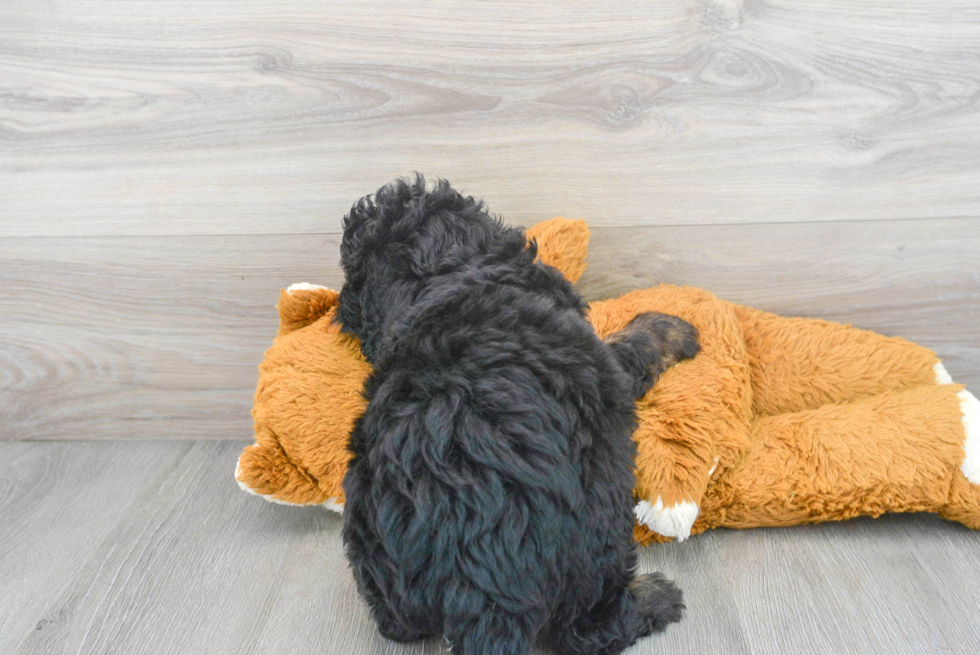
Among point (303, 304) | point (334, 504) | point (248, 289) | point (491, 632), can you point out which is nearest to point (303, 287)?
point (303, 304)

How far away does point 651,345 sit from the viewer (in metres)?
1.60

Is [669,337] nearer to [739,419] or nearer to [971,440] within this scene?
[739,419]

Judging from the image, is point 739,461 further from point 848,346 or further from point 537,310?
point 537,310

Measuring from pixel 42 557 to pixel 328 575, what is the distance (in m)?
0.72

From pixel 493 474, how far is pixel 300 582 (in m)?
0.73

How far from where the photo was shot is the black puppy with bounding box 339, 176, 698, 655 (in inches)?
42.8

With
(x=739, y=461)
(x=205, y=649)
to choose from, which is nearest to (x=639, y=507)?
(x=739, y=461)

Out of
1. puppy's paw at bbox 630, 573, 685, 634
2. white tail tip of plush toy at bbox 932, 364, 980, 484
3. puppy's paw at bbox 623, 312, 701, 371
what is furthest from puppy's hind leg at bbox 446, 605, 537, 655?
white tail tip of plush toy at bbox 932, 364, 980, 484

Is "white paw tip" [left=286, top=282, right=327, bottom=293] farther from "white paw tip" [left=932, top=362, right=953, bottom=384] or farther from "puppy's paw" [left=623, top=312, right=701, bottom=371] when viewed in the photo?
"white paw tip" [left=932, top=362, right=953, bottom=384]

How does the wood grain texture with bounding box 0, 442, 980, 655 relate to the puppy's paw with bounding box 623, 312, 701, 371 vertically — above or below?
below

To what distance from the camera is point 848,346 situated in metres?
1.77

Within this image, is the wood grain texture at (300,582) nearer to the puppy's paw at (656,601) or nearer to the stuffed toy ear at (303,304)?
the puppy's paw at (656,601)

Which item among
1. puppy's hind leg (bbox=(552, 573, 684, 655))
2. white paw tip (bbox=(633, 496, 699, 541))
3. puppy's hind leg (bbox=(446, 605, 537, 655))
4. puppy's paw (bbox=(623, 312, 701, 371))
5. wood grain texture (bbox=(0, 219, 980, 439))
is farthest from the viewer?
wood grain texture (bbox=(0, 219, 980, 439))

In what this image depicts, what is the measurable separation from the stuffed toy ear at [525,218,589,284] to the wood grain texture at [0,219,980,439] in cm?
13
